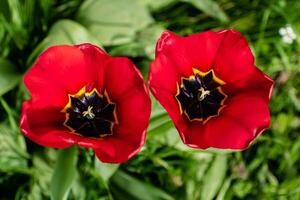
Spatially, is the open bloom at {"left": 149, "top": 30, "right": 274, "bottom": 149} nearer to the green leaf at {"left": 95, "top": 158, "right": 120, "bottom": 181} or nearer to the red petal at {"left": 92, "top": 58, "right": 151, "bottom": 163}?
the red petal at {"left": 92, "top": 58, "right": 151, "bottom": 163}

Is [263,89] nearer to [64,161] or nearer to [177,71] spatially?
[177,71]

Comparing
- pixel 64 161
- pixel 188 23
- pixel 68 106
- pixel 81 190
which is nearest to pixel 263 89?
pixel 68 106

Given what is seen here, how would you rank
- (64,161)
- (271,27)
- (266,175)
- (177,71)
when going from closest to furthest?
(177,71) < (64,161) < (266,175) < (271,27)

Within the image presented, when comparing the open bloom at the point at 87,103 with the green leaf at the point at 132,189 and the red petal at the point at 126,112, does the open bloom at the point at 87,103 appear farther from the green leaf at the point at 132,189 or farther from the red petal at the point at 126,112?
the green leaf at the point at 132,189

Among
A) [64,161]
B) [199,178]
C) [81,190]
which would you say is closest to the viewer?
[64,161]

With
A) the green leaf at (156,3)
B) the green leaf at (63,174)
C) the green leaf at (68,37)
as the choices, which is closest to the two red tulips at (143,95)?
the green leaf at (63,174)

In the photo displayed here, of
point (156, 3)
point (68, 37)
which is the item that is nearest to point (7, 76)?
point (68, 37)
